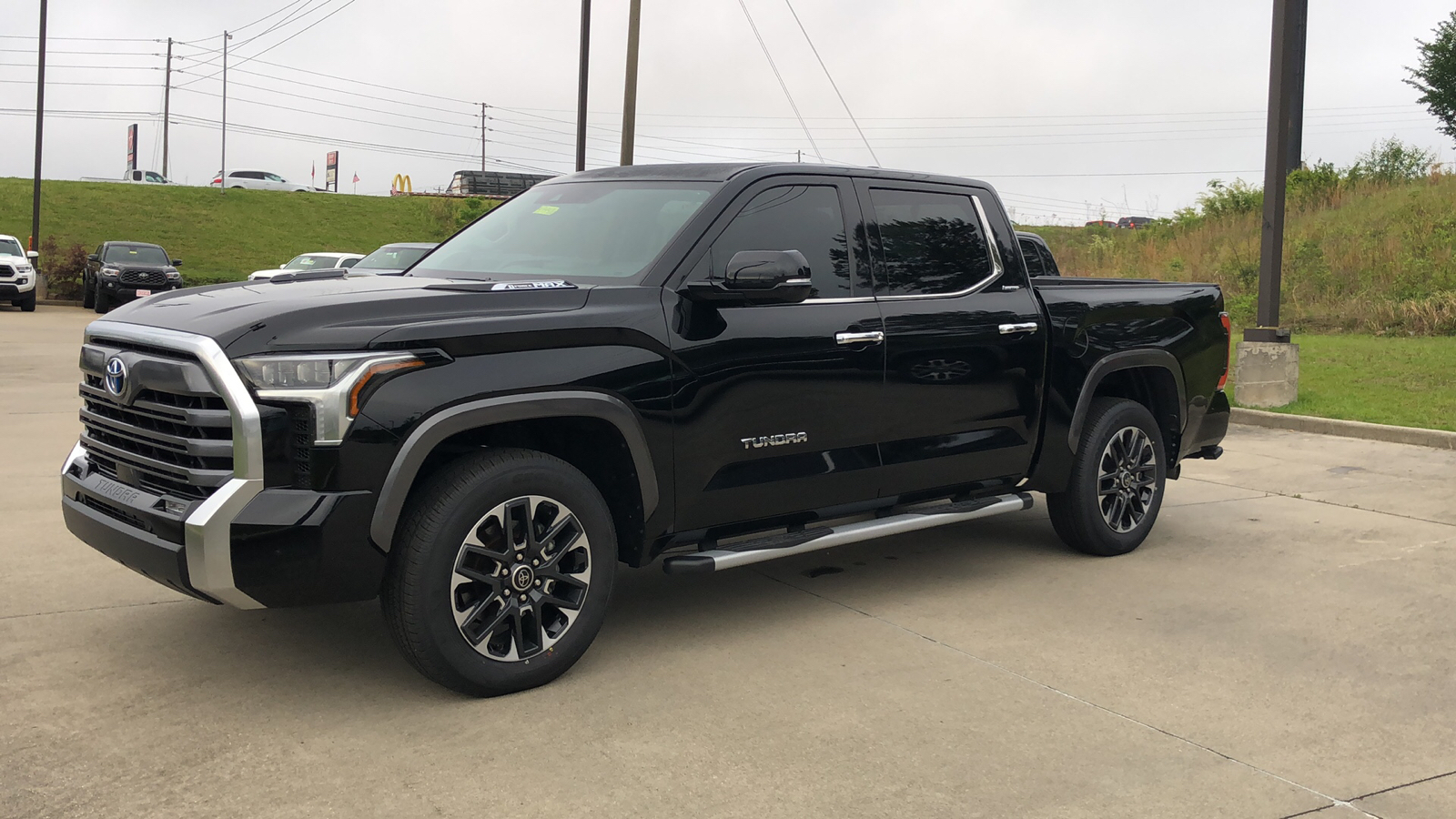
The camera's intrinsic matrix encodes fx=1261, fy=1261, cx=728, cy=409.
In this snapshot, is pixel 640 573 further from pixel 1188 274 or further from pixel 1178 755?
pixel 1188 274

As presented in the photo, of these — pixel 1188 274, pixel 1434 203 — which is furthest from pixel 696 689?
pixel 1434 203

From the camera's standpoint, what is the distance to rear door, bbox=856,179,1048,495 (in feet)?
18.3

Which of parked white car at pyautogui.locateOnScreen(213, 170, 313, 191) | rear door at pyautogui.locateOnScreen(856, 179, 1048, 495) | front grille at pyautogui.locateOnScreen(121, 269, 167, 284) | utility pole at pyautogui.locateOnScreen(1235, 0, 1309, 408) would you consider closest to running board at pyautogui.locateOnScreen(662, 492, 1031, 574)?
rear door at pyautogui.locateOnScreen(856, 179, 1048, 495)

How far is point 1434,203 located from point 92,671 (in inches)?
978

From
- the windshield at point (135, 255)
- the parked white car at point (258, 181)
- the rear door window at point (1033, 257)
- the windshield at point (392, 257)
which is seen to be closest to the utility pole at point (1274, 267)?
the rear door window at point (1033, 257)

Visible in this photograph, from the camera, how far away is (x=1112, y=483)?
669 centimetres

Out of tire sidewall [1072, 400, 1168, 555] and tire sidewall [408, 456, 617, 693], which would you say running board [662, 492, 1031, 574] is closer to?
tire sidewall [408, 456, 617, 693]

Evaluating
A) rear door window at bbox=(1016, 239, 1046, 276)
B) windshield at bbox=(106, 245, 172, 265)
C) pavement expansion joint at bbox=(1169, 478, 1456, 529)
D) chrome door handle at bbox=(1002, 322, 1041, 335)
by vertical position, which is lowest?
pavement expansion joint at bbox=(1169, 478, 1456, 529)

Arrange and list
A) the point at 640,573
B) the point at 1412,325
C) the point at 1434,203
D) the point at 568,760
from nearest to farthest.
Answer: the point at 568,760 < the point at 640,573 < the point at 1412,325 < the point at 1434,203

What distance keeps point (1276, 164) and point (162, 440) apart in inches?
446

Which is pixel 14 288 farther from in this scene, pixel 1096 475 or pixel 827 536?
pixel 827 536

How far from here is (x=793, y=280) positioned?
5.00 metres

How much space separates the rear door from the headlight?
7.89 ft

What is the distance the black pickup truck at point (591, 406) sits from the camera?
3965 mm
